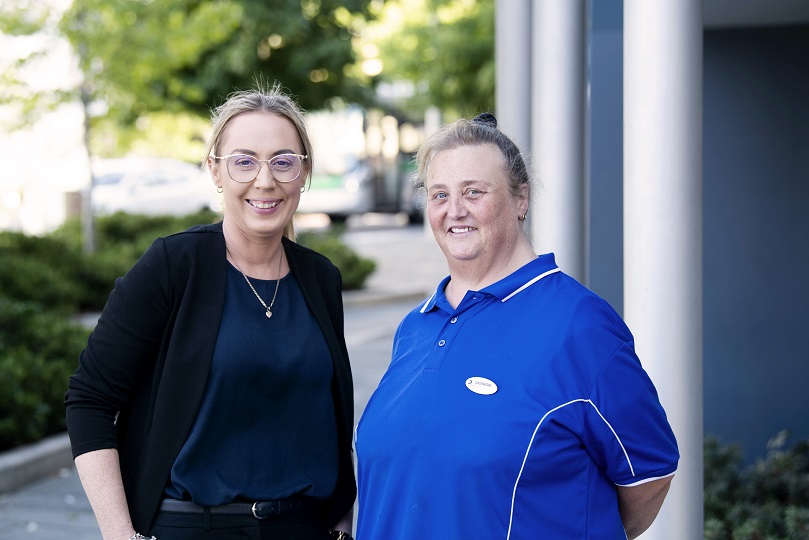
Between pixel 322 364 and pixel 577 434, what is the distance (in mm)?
786

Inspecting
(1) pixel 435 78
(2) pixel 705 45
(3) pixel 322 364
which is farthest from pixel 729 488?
(1) pixel 435 78

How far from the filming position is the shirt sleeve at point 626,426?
6.99ft

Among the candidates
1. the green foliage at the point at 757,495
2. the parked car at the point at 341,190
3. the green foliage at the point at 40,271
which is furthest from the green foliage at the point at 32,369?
the parked car at the point at 341,190

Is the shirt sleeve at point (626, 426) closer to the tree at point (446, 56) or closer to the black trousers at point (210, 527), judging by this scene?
the black trousers at point (210, 527)

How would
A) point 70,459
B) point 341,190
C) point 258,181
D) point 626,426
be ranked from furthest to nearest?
point 341,190, point 70,459, point 258,181, point 626,426

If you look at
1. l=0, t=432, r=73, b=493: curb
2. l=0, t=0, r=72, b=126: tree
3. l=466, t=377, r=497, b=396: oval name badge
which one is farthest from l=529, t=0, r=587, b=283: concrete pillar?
l=0, t=0, r=72, b=126: tree

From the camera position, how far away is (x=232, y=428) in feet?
8.30

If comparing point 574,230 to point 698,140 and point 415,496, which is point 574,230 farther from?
point 415,496

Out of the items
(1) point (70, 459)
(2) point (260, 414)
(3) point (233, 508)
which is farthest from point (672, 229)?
(1) point (70, 459)

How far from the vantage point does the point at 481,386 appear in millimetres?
2227

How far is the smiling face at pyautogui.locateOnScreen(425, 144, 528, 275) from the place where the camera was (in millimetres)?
2404

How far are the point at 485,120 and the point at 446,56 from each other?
18963 mm

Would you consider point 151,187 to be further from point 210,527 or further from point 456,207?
point 456,207

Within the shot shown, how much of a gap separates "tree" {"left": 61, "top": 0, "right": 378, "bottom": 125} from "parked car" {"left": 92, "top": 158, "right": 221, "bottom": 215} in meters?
7.40
